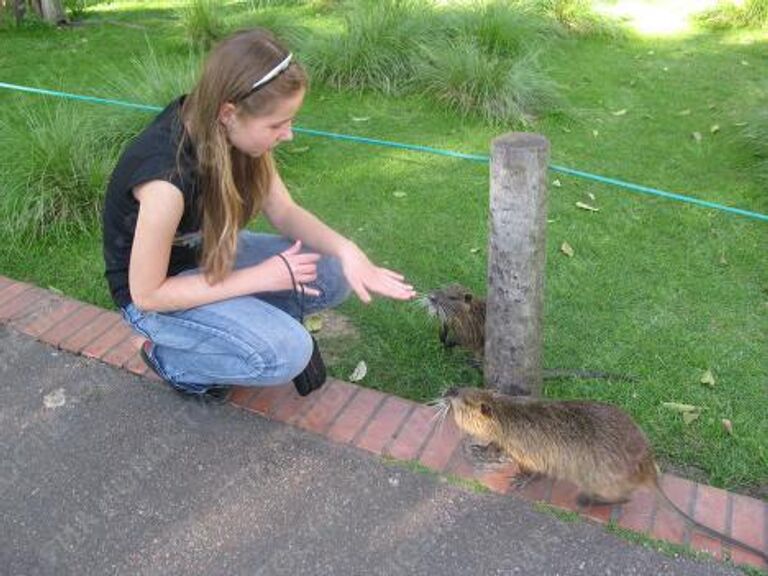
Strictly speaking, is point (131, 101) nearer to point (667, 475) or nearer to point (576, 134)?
point (576, 134)

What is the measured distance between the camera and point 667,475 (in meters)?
2.41

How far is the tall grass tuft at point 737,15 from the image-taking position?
707 cm

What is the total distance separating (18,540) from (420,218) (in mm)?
2653

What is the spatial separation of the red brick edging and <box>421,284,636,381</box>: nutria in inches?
17.1

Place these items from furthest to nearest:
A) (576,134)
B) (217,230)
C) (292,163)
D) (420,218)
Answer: (576,134) < (292,163) < (420,218) < (217,230)

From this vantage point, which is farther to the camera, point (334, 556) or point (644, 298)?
point (644, 298)

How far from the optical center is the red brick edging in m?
2.24

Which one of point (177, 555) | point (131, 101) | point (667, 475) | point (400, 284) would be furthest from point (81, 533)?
point (131, 101)

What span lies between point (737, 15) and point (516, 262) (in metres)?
6.24

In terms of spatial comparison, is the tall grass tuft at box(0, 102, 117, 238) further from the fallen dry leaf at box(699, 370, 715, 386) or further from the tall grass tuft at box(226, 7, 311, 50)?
the fallen dry leaf at box(699, 370, 715, 386)

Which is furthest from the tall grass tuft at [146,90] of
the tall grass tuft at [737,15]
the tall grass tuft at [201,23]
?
the tall grass tuft at [737,15]

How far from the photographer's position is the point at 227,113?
7.02 feet

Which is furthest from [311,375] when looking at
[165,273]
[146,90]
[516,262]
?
[146,90]

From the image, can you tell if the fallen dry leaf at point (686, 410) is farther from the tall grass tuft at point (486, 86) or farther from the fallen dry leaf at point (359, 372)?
the tall grass tuft at point (486, 86)
